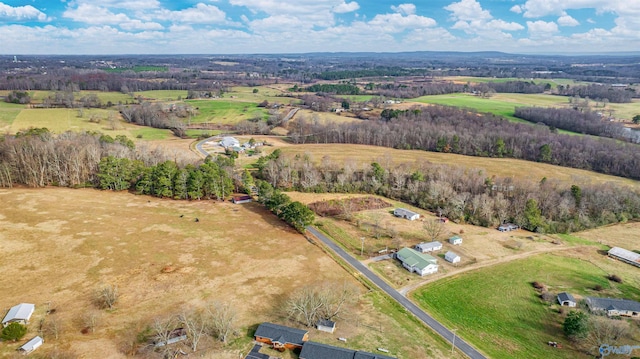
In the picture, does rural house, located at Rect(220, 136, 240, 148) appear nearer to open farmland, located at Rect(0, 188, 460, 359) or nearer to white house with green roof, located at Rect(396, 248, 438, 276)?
open farmland, located at Rect(0, 188, 460, 359)

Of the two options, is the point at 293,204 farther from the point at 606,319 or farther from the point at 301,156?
the point at 606,319

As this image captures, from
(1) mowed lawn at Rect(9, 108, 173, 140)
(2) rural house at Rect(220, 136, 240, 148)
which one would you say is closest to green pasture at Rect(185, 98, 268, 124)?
(1) mowed lawn at Rect(9, 108, 173, 140)

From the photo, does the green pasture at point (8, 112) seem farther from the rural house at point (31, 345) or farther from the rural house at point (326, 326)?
the rural house at point (326, 326)

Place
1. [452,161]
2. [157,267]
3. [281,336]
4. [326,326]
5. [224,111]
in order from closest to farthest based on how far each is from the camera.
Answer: [281,336] < [326,326] < [157,267] < [452,161] < [224,111]

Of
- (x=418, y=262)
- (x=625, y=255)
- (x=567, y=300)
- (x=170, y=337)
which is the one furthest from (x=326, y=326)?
(x=625, y=255)

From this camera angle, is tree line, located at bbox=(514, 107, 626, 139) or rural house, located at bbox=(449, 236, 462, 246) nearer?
rural house, located at bbox=(449, 236, 462, 246)

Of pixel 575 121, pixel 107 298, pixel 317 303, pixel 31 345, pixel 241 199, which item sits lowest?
pixel 31 345

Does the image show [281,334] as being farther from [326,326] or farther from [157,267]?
[157,267]

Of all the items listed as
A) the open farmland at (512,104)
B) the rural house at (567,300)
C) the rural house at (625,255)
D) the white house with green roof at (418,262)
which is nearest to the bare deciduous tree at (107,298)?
the white house with green roof at (418,262)

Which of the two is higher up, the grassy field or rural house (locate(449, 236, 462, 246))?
the grassy field
